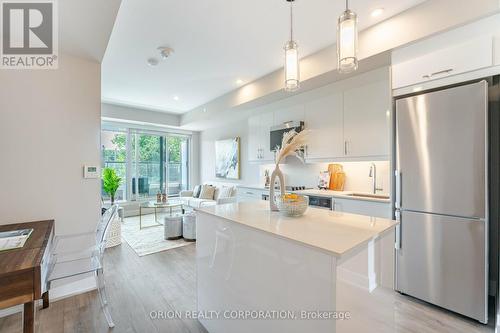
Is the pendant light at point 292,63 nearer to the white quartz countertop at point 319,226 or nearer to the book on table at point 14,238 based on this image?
the white quartz countertop at point 319,226

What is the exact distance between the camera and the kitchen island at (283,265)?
1.05 meters

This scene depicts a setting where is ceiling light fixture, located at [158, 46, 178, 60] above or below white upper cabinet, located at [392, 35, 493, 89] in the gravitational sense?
above

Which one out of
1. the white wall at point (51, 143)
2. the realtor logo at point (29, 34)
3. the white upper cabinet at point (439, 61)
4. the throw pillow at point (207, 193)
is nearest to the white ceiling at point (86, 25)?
the realtor logo at point (29, 34)

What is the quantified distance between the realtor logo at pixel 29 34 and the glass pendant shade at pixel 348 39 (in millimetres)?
2047

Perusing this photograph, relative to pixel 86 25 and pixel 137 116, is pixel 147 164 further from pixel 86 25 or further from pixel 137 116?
pixel 86 25

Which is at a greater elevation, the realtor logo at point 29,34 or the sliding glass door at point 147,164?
the realtor logo at point 29,34

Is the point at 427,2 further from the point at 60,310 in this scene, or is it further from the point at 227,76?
the point at 60,310

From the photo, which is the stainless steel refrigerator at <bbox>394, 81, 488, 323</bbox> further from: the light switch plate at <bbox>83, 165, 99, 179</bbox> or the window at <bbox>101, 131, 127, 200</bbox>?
the window at <bbox>101, 131, 127, 200</bbox>

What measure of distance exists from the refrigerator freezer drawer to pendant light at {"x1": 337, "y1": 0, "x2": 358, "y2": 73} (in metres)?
1.75

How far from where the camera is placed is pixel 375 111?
9.33ft

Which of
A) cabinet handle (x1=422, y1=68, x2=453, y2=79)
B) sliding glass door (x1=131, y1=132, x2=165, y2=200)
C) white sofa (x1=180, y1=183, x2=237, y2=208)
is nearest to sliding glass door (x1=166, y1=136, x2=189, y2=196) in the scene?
sliding glass door (x1=131, y1=132, x2=165, y2=200)

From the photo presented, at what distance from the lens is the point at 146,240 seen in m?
4.13

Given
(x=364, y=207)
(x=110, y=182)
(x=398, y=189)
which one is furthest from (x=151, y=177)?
(x=398, y=189)

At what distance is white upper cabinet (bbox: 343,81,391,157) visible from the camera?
2752 mm
